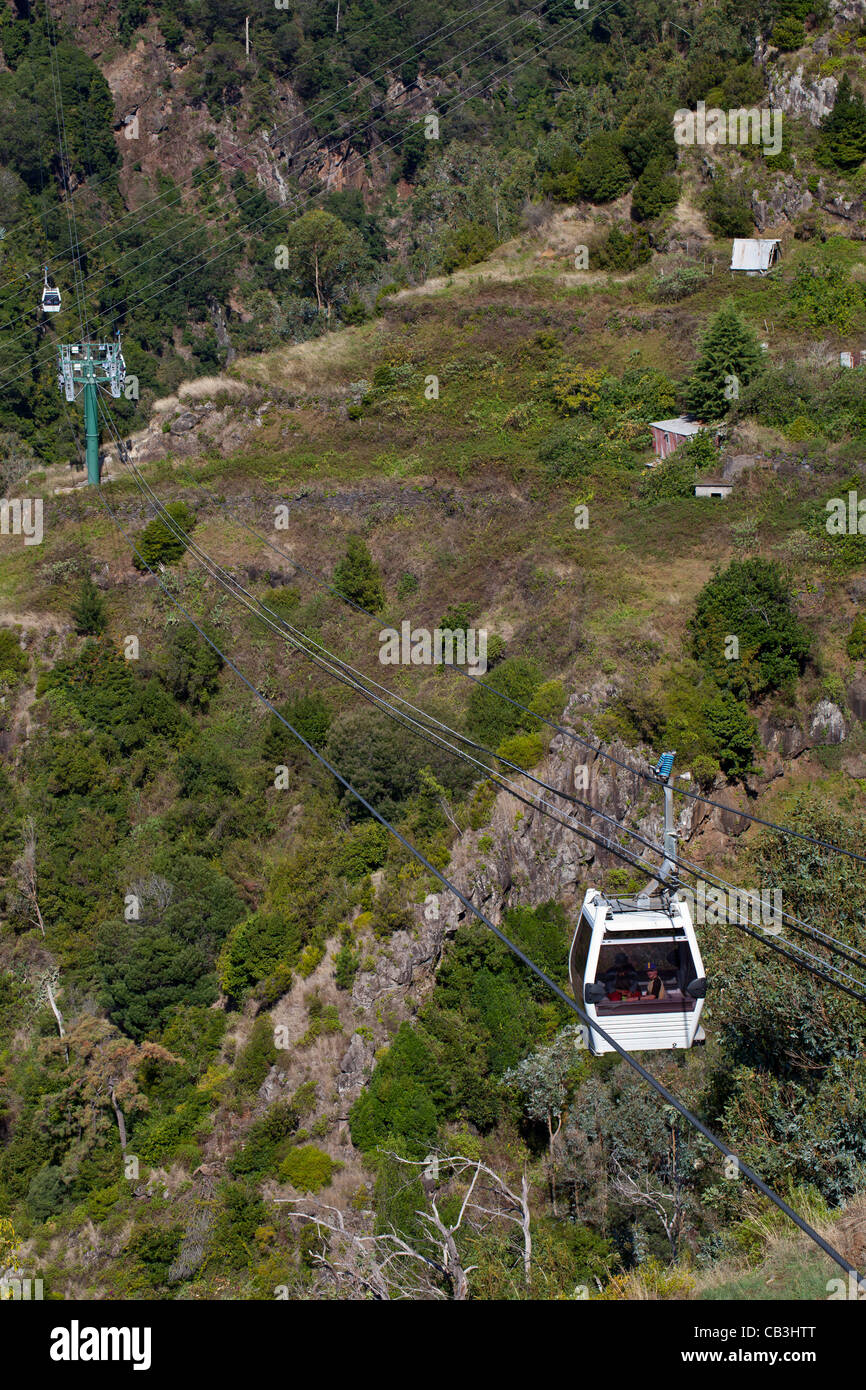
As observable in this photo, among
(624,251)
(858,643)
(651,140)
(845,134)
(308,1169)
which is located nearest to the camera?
(308,1169)

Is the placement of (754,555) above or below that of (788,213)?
below

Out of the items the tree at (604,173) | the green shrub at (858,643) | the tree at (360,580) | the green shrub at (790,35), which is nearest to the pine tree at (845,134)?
the green shrub at (790,35)

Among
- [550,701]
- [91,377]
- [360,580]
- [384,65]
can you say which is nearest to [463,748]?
[550,701]

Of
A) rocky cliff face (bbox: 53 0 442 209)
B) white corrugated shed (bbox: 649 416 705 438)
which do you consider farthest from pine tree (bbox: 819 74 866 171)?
rocky cliff face (bbox: 53 0 442 209)

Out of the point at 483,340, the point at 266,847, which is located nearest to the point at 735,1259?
the point at 266,847

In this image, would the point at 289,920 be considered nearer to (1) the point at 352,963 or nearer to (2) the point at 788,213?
(1) the point at 352,963

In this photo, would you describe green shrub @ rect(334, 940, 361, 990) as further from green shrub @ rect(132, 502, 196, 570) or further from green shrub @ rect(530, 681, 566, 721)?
green shrub @ rect(132, 502, 196, 570)

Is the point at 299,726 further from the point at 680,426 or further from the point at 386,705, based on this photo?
the point at 680,426
